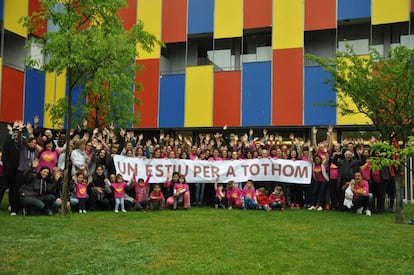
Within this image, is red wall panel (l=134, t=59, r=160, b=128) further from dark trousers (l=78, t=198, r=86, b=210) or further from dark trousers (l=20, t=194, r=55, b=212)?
dark trousers (l=20, t=194, r=55, b=212)

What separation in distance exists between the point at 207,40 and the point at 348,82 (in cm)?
1461

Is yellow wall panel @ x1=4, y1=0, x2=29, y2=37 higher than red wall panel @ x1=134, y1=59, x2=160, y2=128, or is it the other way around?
yellow wall panel @ x1=4, y1=0, x2=29, y2=37

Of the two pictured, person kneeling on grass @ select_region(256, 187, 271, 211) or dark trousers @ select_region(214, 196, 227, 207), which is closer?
person kneeling on grass @ select_region(256, 187, 271, 211)

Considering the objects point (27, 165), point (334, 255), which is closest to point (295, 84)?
point (27, 165)

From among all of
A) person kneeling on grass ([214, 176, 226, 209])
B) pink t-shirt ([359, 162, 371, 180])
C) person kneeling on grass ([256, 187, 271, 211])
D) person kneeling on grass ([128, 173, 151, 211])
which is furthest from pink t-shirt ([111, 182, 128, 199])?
pink t-shirt ([359, 162, 371, 180])

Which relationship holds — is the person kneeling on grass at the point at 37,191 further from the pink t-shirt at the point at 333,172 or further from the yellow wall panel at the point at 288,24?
the yellow wall panel at the point at 288,24

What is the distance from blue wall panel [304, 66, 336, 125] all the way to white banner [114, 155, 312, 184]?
7.38 metres

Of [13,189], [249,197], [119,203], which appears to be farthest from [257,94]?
[13,189]

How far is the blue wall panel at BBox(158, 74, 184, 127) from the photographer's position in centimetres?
2402

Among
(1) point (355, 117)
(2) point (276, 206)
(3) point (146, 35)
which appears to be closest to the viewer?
(3) point (146, 35)

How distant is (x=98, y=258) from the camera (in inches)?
262

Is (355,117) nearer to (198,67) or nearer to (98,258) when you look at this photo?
(198,67)

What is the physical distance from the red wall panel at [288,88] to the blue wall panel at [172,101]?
5.05 metres

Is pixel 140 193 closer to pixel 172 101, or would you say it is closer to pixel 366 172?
pixel 366 172
